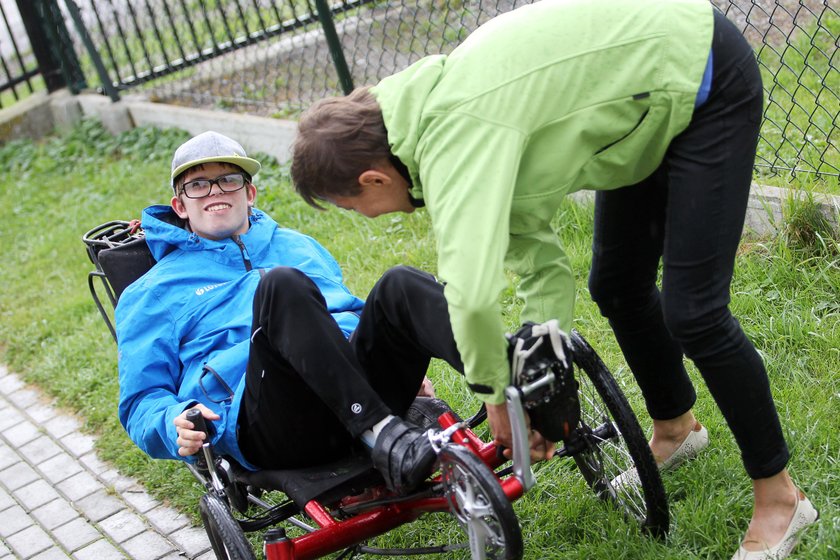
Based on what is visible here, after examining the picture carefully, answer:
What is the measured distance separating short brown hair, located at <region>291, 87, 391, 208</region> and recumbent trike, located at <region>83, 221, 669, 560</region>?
0.56m

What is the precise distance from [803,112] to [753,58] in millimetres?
2484

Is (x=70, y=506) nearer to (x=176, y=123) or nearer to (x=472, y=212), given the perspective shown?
(x=472, y=212)

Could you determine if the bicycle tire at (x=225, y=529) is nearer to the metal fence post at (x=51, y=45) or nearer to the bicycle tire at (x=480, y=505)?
the bicycle tire at (x=480, y=505)

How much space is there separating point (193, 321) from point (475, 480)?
4.40ft

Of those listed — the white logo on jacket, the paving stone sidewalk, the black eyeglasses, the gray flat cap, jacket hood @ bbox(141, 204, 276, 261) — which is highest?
the gray flat cap

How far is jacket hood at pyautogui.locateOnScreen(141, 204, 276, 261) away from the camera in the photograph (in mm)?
3318

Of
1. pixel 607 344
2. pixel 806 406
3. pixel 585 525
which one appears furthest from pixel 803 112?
pixel 585 525

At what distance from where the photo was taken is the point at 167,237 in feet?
10.9

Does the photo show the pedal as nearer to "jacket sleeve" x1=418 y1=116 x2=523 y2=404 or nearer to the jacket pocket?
"jacket sleeve" x1=418 y1=116 x2=523 y2=404

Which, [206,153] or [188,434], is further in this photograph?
[206,153]

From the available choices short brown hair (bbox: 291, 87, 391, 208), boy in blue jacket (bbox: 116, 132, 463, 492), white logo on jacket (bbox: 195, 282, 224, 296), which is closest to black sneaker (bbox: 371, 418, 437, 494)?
boy in blue jacket (bbox: 116, 132, 463, 492)

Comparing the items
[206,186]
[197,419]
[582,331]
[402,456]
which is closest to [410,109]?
[402,456]

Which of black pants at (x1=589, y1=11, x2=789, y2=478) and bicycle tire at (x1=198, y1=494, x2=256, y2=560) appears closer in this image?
black pants at (x1=589, y1=11, x2=789, y2=478)

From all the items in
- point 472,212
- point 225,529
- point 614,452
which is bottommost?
point 614,452
